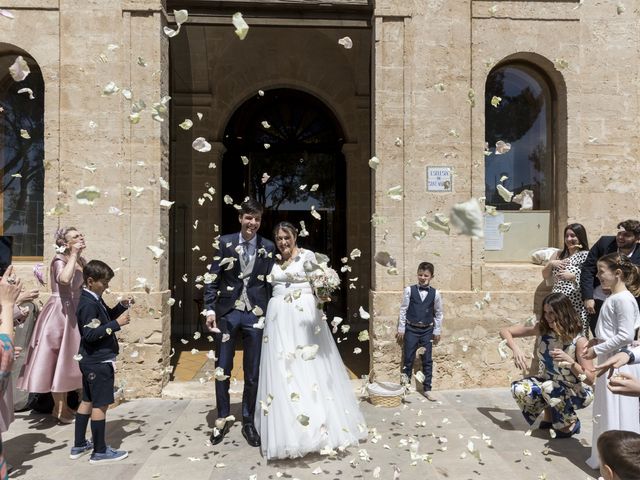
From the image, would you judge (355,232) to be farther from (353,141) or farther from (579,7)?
(579,7)

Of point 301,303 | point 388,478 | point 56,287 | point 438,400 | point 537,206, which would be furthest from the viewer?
point 537,206

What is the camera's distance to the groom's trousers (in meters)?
4.13

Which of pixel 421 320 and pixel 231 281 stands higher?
pixel 231 281

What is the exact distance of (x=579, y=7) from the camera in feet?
18.9

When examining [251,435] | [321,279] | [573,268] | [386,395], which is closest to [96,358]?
[251,435]

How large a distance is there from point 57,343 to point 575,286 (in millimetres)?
5400

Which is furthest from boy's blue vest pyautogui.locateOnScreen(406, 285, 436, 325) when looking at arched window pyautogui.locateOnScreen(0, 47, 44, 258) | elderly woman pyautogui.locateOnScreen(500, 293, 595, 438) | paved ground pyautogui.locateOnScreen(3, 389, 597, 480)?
arched window pyautogui.locateOnScreen(0, 47, 44, 258)

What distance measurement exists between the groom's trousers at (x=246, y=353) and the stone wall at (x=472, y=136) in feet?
5.79

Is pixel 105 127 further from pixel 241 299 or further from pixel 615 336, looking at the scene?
pixel 615 336

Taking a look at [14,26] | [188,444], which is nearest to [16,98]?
[14,26]

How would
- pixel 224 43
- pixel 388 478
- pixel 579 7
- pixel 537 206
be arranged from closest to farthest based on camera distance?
pixel 388 478 → pixel 579 7 → pixel 537 206 → pixel 224 43

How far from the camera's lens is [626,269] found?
3.37 metres

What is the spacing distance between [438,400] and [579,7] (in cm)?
518

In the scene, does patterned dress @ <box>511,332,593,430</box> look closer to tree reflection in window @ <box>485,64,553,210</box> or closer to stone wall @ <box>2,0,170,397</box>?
tree reflection in window @ <box>485,64,553,210</box>
